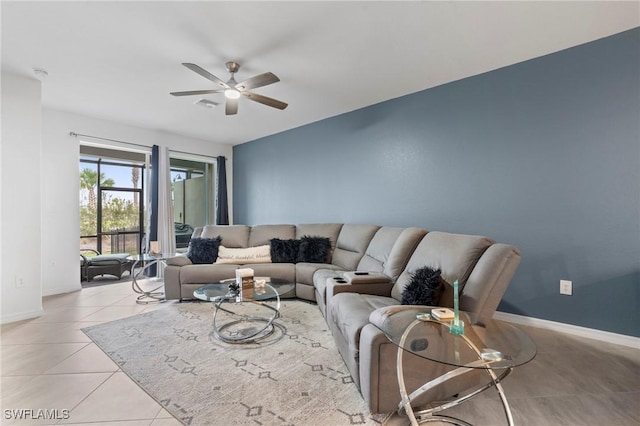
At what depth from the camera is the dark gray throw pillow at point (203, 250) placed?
13.4 ft

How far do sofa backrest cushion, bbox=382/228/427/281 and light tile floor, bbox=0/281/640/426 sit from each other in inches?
43.3

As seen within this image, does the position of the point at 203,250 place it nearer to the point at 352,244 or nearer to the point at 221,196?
the point at 352,244

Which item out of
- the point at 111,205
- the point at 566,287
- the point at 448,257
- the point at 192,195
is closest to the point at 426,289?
the point at 448,257

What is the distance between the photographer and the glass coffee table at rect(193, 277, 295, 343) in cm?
265

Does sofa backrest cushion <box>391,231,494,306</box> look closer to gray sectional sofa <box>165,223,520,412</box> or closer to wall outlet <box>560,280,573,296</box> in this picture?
gray sectional sofa <box>165,223,520,412</box>

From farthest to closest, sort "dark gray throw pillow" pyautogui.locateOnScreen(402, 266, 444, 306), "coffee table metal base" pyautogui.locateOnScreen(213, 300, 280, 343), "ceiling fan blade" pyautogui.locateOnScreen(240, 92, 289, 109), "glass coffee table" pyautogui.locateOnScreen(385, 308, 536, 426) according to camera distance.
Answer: "ceiling fan blade" pyautogui.locateOnScreen(240, 92, 289, 109) → "coffee table metal base" pyautogui.locateOnScreen(213, 300, 280, 343) → "dark gray throw pillow" pyautogui.locateOnScreen(402, 266, 444, 306) → "glass coffee table" pyautogui.locateOnScreen(385, 308, 536, 426)

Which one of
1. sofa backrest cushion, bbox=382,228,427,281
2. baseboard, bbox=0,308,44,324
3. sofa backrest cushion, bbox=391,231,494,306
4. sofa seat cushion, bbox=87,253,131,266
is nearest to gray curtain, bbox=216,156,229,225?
sofa seat cushion, bbox=87,253,131,266

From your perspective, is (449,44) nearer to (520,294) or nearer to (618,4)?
(618,4)

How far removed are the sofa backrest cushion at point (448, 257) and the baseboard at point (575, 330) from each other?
1468 mm

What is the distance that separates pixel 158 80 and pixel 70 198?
253 centimetres

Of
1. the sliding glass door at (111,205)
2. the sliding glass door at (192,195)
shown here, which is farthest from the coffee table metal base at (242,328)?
the sliding glass door at (111,205)

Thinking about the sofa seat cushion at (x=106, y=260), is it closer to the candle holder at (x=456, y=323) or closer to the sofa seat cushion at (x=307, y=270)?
the sofa seat cushion at (x=307, y=270)

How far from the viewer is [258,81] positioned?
2652mm

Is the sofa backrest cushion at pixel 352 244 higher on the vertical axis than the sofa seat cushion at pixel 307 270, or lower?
higher
